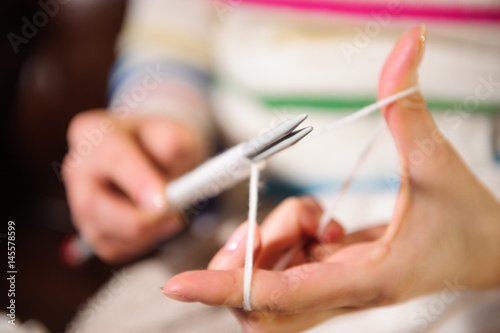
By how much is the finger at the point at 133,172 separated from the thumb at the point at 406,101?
0.43 feet

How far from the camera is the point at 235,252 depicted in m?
0.13

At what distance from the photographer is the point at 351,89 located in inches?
9.2

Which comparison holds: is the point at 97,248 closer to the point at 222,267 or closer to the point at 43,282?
the point at 43,282

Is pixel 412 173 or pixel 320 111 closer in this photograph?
pixel 412 173

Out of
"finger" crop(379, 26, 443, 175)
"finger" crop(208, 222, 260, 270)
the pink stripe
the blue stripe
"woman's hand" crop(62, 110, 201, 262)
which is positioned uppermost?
the pink stripe

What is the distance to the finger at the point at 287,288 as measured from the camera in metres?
0.12

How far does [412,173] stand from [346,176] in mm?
109

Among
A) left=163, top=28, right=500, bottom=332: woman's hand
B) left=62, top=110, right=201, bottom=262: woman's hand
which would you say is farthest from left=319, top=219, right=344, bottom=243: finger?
left=62, top=110, right=201, bottom=262: woman's hand

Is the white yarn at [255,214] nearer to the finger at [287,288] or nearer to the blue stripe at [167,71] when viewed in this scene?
the finger at [287,288]

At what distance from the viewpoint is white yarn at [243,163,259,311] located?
121mm

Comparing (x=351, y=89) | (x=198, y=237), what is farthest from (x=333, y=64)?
(x=198, y=237)

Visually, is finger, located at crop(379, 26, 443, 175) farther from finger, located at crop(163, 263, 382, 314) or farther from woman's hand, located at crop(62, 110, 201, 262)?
woman's hand, located at crop(62, 110, 201, 262)

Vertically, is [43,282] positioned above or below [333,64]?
below

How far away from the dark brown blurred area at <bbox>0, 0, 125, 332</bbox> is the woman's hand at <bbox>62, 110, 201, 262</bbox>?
16 millimetres
